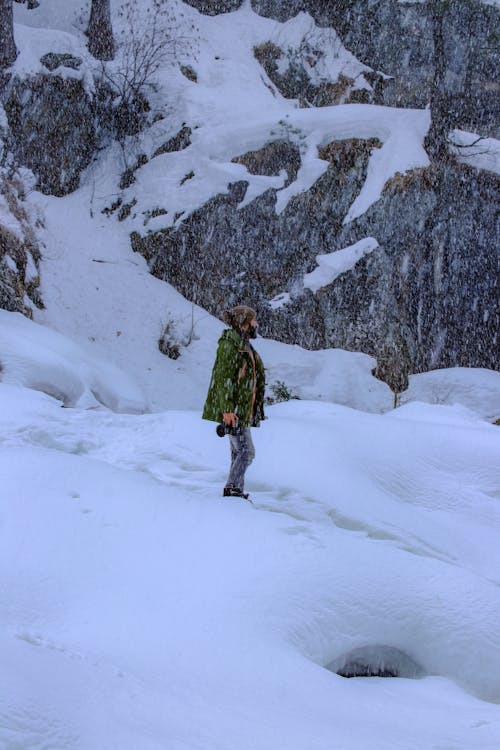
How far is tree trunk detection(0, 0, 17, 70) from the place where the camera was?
1484 cm

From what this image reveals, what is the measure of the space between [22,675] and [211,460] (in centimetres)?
391

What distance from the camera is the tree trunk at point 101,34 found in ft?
56.9

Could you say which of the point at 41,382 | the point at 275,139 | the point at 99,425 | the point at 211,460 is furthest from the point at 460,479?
the point at 275,139

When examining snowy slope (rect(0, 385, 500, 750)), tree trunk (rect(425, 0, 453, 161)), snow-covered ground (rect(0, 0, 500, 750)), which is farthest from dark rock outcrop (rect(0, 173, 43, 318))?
tree trunk (rect(425, 0, 453, 161))

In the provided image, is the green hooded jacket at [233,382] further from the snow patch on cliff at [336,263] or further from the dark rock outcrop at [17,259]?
the snow patch on cliff at [336,263]

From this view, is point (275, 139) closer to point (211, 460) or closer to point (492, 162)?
point (492, 162)

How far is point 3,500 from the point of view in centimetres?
411

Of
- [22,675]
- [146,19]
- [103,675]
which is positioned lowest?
A: [103,675]

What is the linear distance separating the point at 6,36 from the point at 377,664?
16.5 metres

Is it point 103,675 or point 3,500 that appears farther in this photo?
point 3,500

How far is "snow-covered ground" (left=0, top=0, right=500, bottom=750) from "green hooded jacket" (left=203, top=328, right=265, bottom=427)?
27.1 inches

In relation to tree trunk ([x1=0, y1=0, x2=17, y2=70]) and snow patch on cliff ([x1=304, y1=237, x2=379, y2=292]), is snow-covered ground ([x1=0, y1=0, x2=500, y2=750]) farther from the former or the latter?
tree trunk ([x1=0, y1=0, x2=17, y2=70])

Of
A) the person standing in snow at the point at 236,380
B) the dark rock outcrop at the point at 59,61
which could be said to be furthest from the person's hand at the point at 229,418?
the dark rock outcrop at the point at 59,61

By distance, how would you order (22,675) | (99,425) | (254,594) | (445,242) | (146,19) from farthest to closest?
(146,19) → (445,242) → (99,425) → (254,594) → (22,675)
